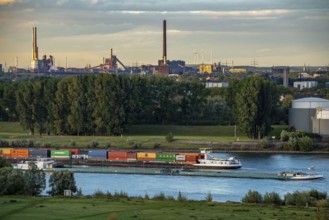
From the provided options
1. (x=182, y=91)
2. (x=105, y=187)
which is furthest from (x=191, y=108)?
(x=105, y=187)

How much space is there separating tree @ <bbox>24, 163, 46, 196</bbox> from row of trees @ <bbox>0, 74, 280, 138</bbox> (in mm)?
25944

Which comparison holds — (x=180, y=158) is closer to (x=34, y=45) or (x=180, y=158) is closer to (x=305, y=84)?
(x=305, y=84)

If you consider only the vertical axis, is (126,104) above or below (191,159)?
above

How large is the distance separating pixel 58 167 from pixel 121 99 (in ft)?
52.9

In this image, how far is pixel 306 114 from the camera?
185ft

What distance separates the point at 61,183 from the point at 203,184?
7872 mm

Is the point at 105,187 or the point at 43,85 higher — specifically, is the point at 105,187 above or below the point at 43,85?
below

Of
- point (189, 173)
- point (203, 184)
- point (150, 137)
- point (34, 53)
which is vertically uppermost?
point (34, 53)

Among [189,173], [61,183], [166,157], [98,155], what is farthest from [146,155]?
[61,183]

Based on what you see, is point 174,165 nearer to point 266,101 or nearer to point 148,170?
point 148,170

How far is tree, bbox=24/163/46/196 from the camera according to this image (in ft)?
88.6

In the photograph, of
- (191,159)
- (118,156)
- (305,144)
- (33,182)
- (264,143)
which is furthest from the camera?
(264,143)

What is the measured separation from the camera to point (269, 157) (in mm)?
46312

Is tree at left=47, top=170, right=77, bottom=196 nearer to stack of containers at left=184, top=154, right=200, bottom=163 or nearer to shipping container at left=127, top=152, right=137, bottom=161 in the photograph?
stack of containers at left=184, top=154, right=200, bottom=163
